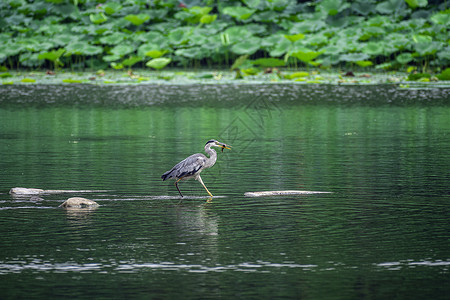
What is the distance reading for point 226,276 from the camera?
6504mm

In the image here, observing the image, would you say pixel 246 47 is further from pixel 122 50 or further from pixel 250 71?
pixel 122 50

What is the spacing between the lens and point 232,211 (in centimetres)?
897

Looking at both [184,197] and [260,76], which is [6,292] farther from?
[260,76]

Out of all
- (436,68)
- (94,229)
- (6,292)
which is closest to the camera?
(6,292)

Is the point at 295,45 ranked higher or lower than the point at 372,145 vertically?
higher

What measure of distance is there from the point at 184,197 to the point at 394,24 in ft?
78.2

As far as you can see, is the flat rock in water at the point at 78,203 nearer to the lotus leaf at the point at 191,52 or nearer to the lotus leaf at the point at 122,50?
the lotus leaf at the point at 191,52

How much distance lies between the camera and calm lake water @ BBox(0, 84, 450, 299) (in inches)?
252

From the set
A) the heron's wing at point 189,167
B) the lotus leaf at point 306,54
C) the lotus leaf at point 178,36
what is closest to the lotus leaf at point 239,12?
the lotus leaf at point 178,36

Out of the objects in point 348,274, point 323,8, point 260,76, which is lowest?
point 348,274

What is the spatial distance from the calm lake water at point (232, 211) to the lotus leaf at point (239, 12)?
15220 mm

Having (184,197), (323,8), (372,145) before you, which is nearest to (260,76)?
(323,8)

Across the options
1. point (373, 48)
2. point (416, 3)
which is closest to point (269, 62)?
point (373, 48)

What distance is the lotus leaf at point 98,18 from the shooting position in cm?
3469
